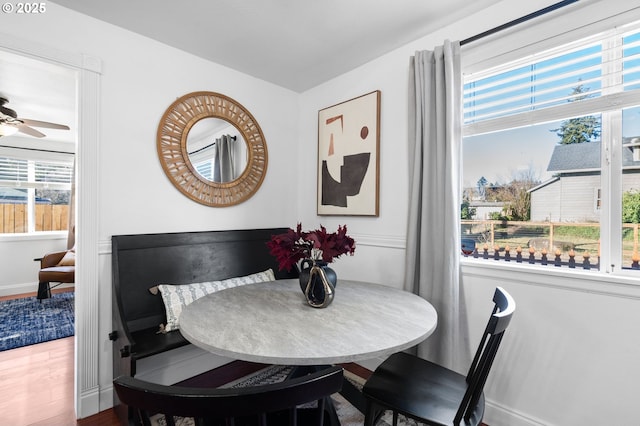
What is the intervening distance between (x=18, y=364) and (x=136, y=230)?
1.69 meters

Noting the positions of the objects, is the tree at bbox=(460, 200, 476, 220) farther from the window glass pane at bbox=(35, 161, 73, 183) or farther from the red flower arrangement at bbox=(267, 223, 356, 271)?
the window glass pane at bbox=(35, 161, 73, 183)

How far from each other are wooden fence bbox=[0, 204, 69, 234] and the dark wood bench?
4.31 metres

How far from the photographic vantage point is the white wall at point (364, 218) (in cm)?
148

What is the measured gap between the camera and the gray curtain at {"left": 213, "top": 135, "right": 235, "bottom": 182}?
2542 millimetres

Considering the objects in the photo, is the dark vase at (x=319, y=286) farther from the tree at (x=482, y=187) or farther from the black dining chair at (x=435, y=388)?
the tree at (x=482, y=187)

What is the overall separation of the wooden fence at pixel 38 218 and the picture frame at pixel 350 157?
194 inches

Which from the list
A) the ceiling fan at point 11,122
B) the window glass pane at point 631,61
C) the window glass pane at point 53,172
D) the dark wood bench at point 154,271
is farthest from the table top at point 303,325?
the window glass pane at point 53,172

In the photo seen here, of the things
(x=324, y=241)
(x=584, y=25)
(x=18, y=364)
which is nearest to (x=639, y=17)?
(x=584, y=25)

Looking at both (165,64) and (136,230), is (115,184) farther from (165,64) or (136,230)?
(165,64)

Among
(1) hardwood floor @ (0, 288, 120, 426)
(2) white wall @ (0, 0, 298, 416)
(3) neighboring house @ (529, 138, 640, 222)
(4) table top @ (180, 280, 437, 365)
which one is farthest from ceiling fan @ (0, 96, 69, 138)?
(3) neighboring house @ (529, 138, 640, 222)

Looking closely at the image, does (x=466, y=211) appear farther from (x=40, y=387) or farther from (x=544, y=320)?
(x=40, y=387)

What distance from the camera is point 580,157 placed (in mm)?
1608

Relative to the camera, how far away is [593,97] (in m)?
1.55

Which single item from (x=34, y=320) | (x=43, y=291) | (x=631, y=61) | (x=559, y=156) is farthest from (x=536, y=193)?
(x=43, y=291)
